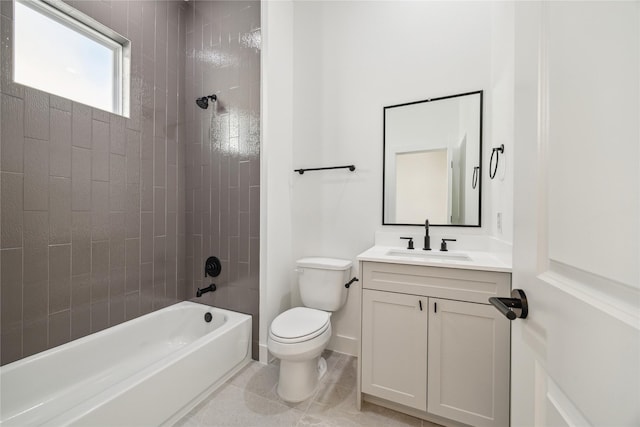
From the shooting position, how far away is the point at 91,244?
1676 millimetres

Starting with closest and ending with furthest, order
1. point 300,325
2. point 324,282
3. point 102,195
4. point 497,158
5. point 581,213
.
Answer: point 581,213
point 497,158
point 300,325
point 102,195
point 324,282

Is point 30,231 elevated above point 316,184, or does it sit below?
below

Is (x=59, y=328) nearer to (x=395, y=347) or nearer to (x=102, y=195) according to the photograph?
(x=102, y=195)

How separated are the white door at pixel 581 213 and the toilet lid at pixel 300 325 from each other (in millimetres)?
1141

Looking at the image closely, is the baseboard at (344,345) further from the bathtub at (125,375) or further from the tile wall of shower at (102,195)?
the tile wall of shower at (102,195)

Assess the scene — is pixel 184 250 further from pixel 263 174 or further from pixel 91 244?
pixel 263 174

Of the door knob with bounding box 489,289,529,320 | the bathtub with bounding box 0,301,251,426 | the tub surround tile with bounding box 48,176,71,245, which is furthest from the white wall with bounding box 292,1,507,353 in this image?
the tub surround tile with bounding box 48,176,71,245

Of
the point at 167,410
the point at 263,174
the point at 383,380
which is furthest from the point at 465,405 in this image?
the point at 263,174

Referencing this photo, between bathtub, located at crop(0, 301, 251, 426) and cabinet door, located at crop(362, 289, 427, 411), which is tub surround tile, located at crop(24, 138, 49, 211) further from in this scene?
cabinet door, located at crop(362, 289, 427, 411)

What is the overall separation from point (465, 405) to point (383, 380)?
1.35 feet

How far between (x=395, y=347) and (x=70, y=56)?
2.78m

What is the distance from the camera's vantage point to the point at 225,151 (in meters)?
2.15

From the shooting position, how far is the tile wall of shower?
1.37 metres

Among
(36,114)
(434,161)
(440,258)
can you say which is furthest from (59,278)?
(434,161)
